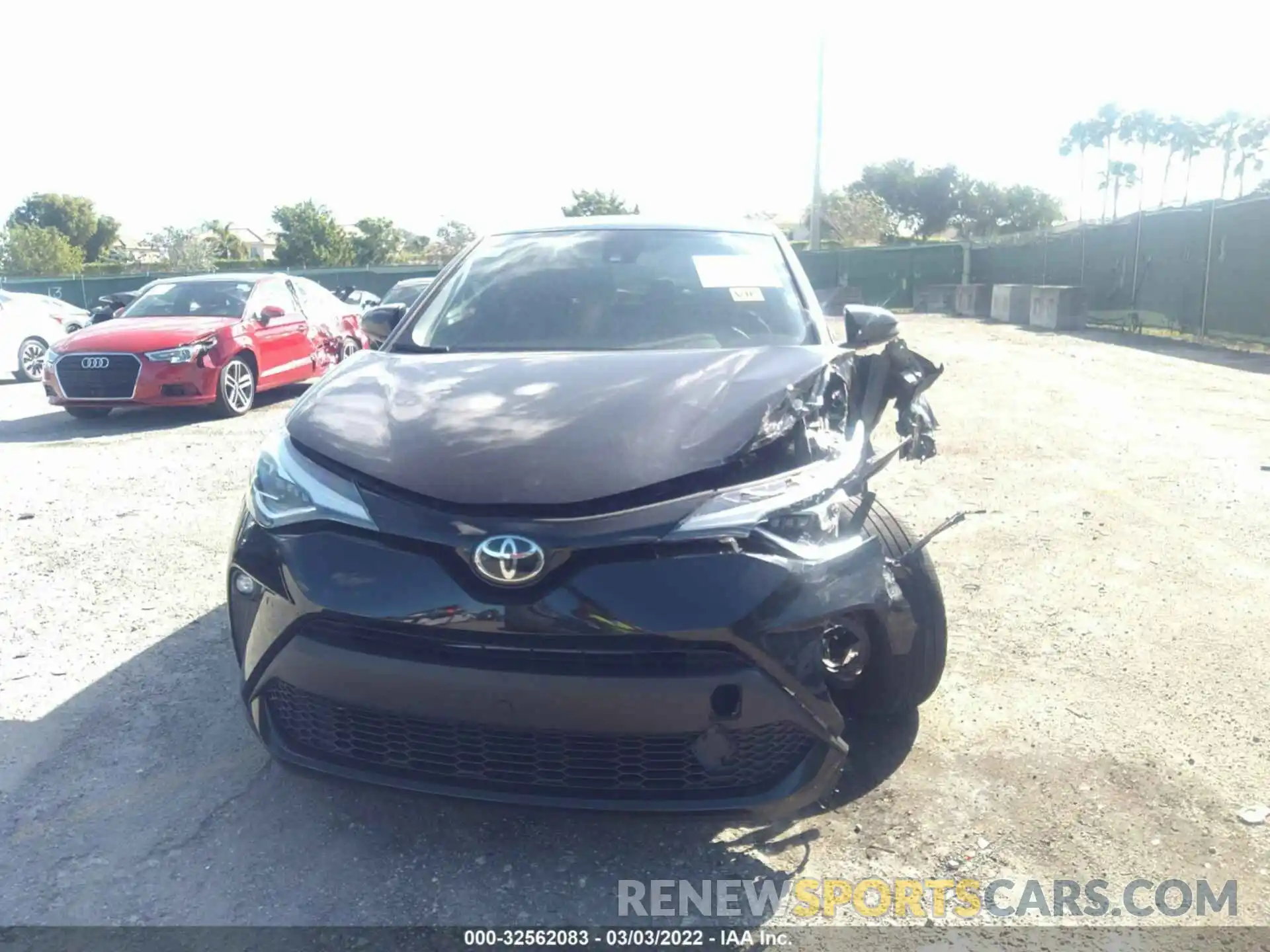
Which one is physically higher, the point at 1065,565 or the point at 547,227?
the point at 547,227

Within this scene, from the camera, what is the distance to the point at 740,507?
241 cm

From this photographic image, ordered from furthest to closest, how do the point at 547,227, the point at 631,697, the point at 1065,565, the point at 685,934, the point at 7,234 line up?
the point at 7,234, the point at 1065,565, the point at 547,227, the point at 685,934, the point at 631,697

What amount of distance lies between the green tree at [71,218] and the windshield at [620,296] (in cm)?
7552

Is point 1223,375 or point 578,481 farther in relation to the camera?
point 1223,375

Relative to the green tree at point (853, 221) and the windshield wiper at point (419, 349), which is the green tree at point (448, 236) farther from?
the windshield wiper at point (419, 349)

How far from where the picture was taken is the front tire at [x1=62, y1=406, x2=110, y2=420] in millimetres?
9430

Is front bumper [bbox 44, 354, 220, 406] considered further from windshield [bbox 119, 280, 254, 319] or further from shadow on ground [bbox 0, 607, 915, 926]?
shadow on ground [bbox 0, 607, 915, 926]

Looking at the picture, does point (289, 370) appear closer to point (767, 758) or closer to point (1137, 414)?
point (1137, 414)

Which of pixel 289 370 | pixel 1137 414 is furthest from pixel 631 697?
pixel 289 370

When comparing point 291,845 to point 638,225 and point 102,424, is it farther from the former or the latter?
point 102,424

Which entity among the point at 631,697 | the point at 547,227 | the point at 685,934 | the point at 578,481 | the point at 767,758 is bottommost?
the point at 685,934

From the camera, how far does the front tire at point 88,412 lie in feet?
30.9

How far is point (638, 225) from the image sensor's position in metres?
4.28

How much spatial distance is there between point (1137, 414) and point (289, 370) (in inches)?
325
